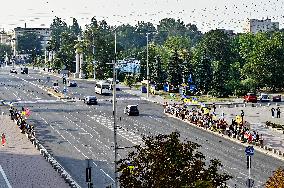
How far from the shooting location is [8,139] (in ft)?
167

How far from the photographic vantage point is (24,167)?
40.5m

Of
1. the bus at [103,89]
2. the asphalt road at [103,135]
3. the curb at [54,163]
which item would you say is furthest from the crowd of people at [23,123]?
the bus at [103,89]

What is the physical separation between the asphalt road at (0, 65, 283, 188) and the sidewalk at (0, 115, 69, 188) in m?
1.54

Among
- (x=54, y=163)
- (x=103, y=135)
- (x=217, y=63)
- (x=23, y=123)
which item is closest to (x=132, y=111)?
(x=103, y=135)

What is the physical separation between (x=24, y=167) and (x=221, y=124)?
69.0ft

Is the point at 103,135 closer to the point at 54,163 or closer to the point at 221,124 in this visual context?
the point at 221,124

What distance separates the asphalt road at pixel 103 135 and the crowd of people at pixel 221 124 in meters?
1.03

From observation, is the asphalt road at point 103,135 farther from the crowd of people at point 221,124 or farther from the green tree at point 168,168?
the green tree at point 168,168

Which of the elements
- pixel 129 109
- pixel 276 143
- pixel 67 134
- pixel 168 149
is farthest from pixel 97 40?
pixel 168 149

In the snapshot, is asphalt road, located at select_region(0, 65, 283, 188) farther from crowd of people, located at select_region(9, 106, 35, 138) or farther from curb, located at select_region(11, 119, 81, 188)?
crowd of people, located at select_region(9, 106, 35, 138)

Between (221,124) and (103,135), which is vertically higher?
(221,124)

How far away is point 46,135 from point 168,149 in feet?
115

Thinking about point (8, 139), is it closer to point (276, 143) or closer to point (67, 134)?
point (67, 134)

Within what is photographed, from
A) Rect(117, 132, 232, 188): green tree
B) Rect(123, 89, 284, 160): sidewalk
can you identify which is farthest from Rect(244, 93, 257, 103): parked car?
Rect(117, 132, 232, 188): green tree
